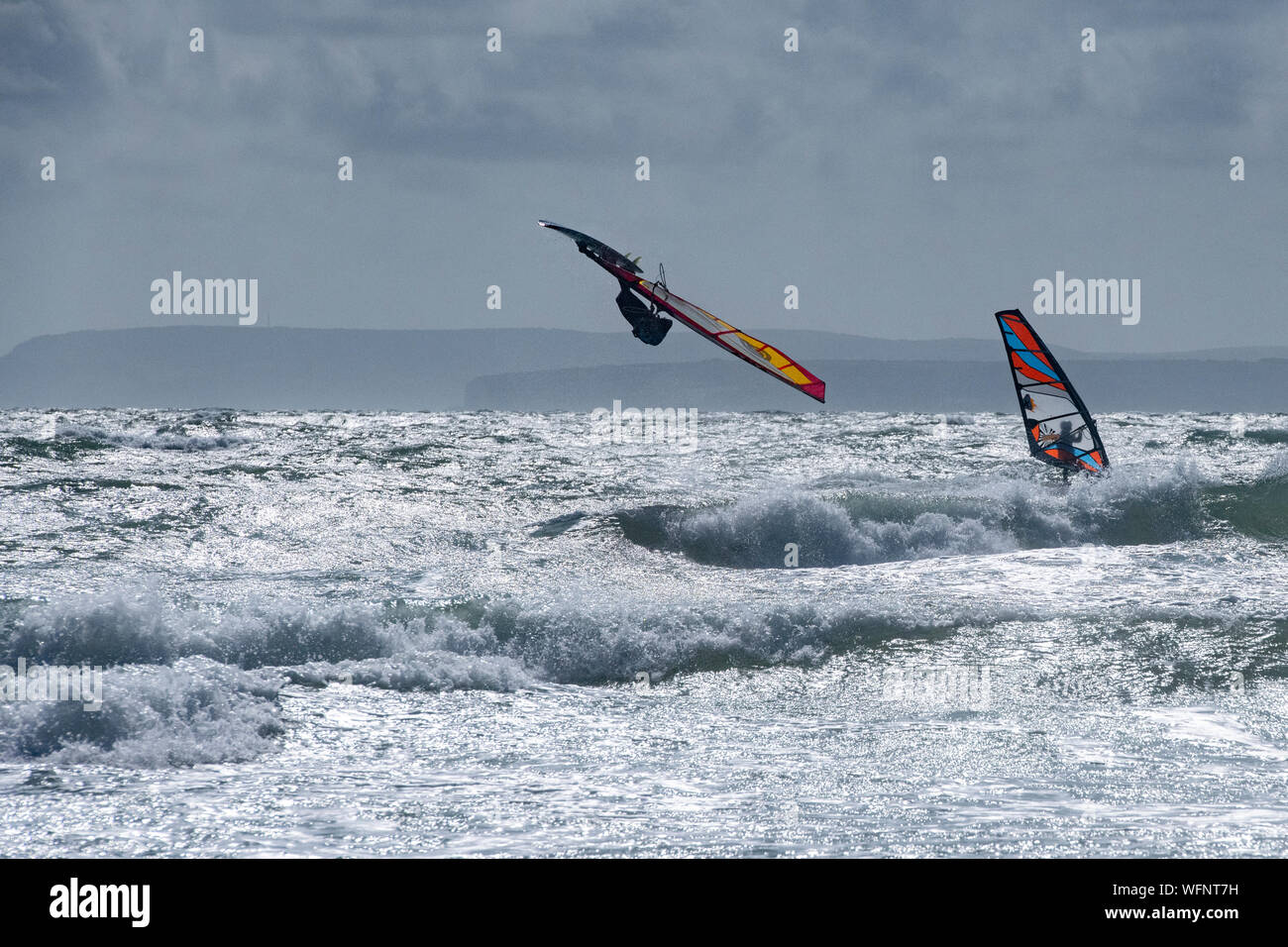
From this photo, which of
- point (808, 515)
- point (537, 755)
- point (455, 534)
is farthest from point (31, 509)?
point (537, 755)

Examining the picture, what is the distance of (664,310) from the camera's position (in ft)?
30.0

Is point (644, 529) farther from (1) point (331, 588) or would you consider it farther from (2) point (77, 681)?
(2) point (77, 681)

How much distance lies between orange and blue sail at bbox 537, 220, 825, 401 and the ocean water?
6.12 ft

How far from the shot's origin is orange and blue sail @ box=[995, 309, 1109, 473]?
15.1 metres

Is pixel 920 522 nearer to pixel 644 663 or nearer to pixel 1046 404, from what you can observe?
pixel 1046 404

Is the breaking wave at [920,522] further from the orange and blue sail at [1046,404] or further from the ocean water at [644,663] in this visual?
the orange and blue sail at [1046,404]

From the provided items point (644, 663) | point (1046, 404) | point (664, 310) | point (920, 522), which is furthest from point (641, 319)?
point (1046, 404)

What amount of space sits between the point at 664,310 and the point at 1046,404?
868cm

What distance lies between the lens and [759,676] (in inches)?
322

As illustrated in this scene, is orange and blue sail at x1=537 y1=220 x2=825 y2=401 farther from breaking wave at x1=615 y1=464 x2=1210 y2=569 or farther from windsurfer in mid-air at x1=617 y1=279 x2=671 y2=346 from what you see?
breaking wave at x1=615 y1=464 x2=1210 y2=569

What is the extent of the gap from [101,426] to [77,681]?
20202 mm

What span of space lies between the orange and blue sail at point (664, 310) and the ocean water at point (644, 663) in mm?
1865

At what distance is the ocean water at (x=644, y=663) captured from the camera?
16.4 feet

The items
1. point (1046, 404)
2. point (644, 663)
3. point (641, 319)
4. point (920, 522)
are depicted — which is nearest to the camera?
point (644, 663)
